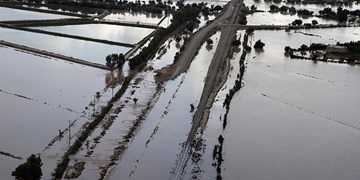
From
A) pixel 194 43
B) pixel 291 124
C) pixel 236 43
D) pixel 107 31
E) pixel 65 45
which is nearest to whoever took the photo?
pixel 291 124

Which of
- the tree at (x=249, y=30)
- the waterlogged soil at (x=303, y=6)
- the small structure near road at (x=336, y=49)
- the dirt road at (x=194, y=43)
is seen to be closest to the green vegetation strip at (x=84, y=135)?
the dirt road at (x=194, y=43)

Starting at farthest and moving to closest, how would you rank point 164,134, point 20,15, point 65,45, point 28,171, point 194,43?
point 20,15 < point 194,43 < point 65,45 < point 164,134 < point 28,171

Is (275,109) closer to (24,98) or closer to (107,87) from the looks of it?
(107,87)

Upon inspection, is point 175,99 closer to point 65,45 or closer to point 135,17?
point 65,45

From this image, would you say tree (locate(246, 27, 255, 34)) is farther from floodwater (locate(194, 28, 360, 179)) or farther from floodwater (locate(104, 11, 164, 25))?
floodwater (locate(194, 28, 360, 179))

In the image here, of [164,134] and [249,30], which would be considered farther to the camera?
[249,30]

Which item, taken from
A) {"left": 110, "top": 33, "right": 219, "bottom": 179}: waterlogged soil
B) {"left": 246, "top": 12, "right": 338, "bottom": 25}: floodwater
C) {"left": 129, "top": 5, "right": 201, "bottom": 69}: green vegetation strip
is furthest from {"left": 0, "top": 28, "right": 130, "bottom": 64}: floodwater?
{"left": 246, "top": 12, "right": 338, "bottom": 25}: floodwater

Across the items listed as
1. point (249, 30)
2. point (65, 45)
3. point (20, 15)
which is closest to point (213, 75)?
point (65, 45)

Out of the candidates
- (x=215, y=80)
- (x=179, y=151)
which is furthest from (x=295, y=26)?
(x=179, y=151)
